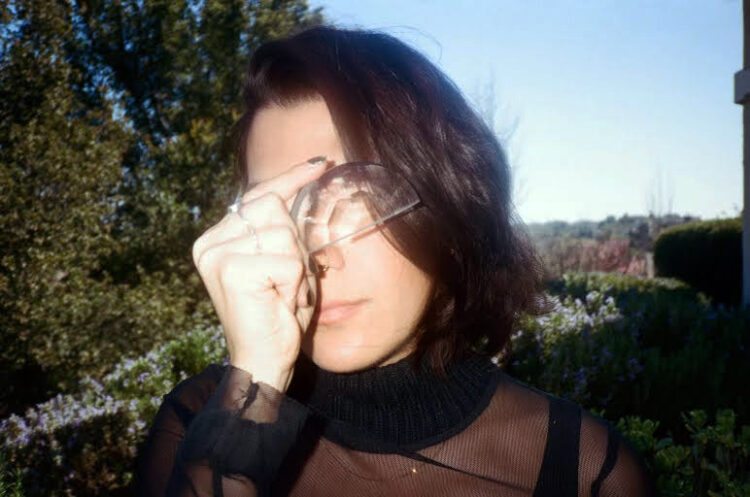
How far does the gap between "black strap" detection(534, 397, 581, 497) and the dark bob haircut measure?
14.1 inches

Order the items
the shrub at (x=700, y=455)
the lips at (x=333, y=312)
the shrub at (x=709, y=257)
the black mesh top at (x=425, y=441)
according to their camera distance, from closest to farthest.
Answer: the lips at (x=333, y=312), the black mesh top at (x=425, y=441), the shrub at (x=700, y=455), the shrub at (x=709, y=257)

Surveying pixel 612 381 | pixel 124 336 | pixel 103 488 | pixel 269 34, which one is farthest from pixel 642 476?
pixel 269 34

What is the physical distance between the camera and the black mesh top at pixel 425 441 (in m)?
1.47

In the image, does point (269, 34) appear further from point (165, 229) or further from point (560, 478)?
point (560, 478)

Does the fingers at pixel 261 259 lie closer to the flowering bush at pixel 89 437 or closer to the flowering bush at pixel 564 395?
the flowering bush at pixel 564 395

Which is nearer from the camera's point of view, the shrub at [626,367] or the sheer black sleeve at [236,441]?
the sheer black sleeve at [236,441]

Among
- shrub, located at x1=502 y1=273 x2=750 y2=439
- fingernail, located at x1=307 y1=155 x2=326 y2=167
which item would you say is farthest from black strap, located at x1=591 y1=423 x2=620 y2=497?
shrub, located at x1=502 y1=273 x2=750 y2=439

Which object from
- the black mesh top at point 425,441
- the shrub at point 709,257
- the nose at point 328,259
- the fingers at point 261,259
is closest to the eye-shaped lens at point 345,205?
the nose at point 328,259

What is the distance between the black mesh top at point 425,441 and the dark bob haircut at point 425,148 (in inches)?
6.3

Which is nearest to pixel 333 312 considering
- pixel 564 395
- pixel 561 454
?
pixel 561 454

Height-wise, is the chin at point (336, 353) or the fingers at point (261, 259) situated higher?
the fingers at point (261, 259)

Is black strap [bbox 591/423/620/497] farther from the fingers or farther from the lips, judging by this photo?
the fingers

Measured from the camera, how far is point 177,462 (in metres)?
1.10

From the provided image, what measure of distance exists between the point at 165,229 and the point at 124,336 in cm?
263
